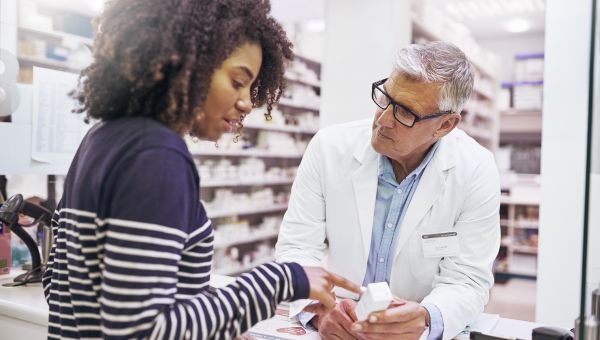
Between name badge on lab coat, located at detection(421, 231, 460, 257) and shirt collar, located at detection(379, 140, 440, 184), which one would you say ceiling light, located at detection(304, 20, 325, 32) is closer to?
shirt collar, located at detection(379, 140, 440, 184)

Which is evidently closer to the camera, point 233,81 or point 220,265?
point 233,81

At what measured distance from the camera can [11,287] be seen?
1.93 m

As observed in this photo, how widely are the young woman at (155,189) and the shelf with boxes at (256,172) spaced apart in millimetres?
4644

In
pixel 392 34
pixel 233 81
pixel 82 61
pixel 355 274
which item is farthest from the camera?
pixel 82 61

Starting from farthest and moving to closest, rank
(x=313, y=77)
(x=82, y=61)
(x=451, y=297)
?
(x=313, y=77), (x=82, y=61), (x=451, y=297)

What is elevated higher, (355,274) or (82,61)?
(82,61)

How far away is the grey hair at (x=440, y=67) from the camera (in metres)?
1.67

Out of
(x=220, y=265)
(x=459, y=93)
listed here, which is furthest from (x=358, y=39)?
(x=220, y=265)

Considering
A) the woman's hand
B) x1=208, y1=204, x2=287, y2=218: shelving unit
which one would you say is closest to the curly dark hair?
the woman's hand

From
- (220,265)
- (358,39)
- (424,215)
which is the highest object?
(358,39)

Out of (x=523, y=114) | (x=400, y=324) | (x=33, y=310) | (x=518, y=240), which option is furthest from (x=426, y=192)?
(x=523, y=114)

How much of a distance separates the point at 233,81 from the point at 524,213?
7.54 meters

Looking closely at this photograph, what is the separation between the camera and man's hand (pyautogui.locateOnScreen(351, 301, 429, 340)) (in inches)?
50.6

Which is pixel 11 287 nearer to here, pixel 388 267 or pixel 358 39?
pixel 388 267
